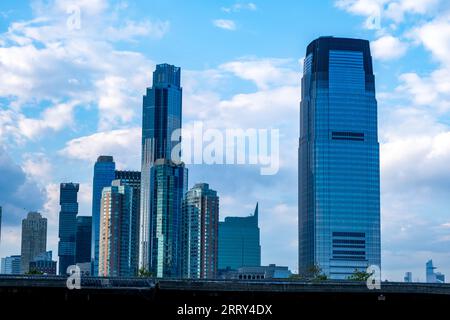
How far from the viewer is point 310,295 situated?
70.1m

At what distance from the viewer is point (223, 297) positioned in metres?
68.8
